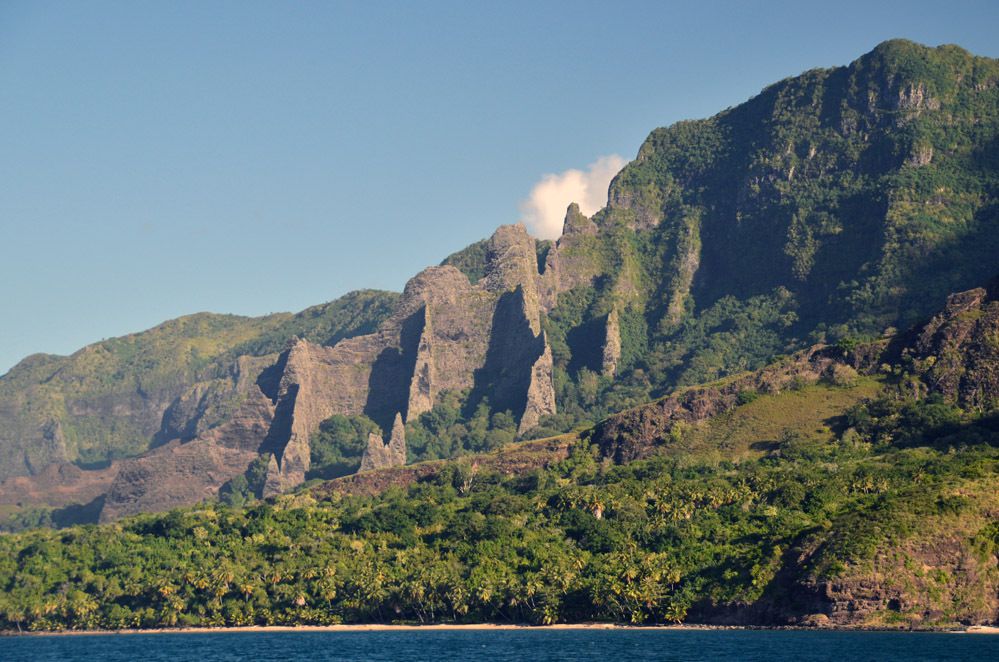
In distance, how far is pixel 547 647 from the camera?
161250mm

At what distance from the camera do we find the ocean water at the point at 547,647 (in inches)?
5748

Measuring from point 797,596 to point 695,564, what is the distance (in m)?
17.0

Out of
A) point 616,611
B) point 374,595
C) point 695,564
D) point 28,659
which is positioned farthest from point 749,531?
point 28,659

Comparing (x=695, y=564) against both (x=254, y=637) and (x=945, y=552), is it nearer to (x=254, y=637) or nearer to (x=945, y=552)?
(x=945, y=552)

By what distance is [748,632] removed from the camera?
169 m

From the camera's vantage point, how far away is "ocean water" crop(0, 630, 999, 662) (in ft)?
479

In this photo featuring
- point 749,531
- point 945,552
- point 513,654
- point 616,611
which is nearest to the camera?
point 513,654

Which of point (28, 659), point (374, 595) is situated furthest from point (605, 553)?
point (28, 659)

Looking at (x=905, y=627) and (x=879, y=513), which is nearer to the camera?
(x=905, y=627)

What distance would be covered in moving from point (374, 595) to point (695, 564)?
41.5 meters

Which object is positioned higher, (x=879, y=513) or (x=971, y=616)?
(x=879, y=513)

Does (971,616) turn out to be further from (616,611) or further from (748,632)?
(616,611)

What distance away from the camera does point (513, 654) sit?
155 metres

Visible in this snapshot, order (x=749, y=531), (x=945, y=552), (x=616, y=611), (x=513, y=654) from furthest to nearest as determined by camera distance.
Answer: (x=749, y=531)
(x=616, y=611)
(x=945, y=552)
(x=513, y=654)
